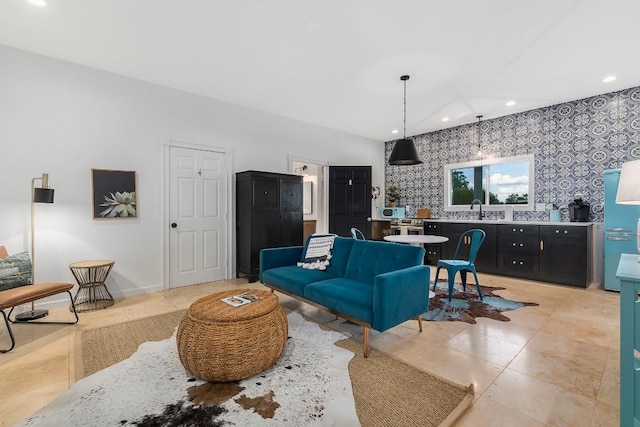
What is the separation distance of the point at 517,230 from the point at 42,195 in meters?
6.39

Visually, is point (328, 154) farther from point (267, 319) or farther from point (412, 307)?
point (267, 319)

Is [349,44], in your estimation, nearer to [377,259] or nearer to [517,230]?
[377,259]

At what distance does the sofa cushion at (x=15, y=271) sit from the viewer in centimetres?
268

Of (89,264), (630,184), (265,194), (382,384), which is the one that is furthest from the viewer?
(265,194)

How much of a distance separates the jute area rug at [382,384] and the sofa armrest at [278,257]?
124 cm

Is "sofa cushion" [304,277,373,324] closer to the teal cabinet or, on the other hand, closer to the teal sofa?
the teal sofa

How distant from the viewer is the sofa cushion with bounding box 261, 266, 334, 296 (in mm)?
2979

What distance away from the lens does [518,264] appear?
4773mm

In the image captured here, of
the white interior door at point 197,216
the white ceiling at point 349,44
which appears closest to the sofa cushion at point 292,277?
the white interior door at point 197,216

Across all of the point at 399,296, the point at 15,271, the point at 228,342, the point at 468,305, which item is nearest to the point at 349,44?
the point at 399,296

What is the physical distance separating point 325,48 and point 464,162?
4.03 metres

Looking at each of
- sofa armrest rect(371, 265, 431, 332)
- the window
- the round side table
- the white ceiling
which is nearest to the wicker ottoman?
sofa armrest rect(371, 265, 431, 332)

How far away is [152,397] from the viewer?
5.72ft

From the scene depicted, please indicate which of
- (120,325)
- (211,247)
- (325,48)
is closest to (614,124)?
(325,48)
